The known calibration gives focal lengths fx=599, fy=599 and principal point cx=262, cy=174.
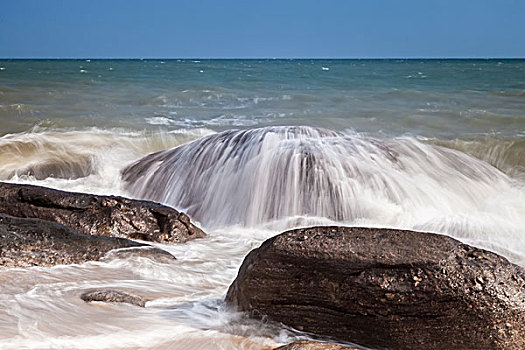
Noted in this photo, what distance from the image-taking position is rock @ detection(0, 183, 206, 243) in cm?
443

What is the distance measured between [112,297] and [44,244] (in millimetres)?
962

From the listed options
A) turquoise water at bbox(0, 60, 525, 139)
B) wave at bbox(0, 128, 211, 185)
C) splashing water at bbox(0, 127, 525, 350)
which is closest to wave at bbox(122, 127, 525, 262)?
splashing water at bbox(0, 127, 525, 350)

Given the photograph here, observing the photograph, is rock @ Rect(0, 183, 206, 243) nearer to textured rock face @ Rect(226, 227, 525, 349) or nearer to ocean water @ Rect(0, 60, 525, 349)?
ocean water @ Rect(0, 60, 525, 349)

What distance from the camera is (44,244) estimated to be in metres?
3.76

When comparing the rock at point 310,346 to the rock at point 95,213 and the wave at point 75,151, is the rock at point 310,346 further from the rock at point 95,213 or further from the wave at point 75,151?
the wave at point 75,151

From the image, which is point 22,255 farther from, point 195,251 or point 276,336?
point 276,336

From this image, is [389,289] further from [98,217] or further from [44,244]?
[98,217]

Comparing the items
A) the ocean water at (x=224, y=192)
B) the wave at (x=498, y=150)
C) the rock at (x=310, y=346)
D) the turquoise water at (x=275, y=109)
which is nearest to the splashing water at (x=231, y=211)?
the ocean water at (x=224, y=192)

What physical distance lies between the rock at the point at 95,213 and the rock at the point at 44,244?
427 mm

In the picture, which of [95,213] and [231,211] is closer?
[95,213]

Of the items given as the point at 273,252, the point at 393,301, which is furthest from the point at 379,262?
the point at 273,252

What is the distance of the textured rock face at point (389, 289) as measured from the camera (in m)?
2.54

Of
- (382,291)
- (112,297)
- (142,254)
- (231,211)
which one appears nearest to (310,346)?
(382,291)

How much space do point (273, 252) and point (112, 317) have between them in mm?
831
